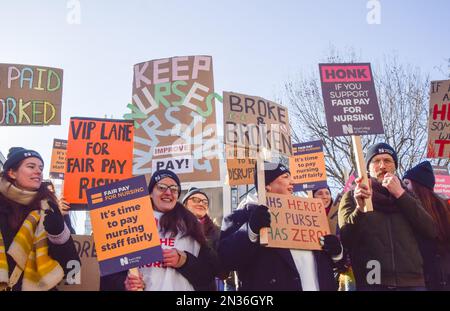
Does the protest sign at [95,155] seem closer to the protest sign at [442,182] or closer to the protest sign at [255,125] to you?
the protest sign at [255,125]

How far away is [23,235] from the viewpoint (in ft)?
13.5

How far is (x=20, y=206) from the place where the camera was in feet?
13.9

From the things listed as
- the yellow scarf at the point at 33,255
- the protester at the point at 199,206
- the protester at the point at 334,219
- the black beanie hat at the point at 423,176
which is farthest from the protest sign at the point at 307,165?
the yellow scarf at the point at 33,255

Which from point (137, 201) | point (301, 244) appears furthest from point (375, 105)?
point (137, 201)

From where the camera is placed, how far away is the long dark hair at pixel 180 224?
4266 millimetres

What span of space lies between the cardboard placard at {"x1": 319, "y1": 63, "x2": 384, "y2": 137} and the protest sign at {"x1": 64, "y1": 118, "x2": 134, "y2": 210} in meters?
2.27

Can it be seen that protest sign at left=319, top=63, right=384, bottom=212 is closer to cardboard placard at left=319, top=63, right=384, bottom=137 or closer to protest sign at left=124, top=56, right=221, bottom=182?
cardboard placard at left=319, top=63, right=384, bottom=137

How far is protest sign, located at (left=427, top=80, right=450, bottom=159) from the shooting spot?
616cm

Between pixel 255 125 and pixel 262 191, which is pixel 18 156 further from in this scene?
pixel 255 125

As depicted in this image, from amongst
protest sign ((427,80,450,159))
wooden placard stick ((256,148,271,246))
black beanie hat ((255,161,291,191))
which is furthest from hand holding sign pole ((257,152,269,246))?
protest sign ((427,80,450,159))

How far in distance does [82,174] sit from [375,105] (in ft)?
10.5

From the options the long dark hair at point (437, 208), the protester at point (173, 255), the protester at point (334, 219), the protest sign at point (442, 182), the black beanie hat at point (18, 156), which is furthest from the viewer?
the protest sign at point (442, 182)

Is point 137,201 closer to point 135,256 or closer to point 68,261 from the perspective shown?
point 135,256

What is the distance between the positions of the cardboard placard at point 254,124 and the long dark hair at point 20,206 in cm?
180
